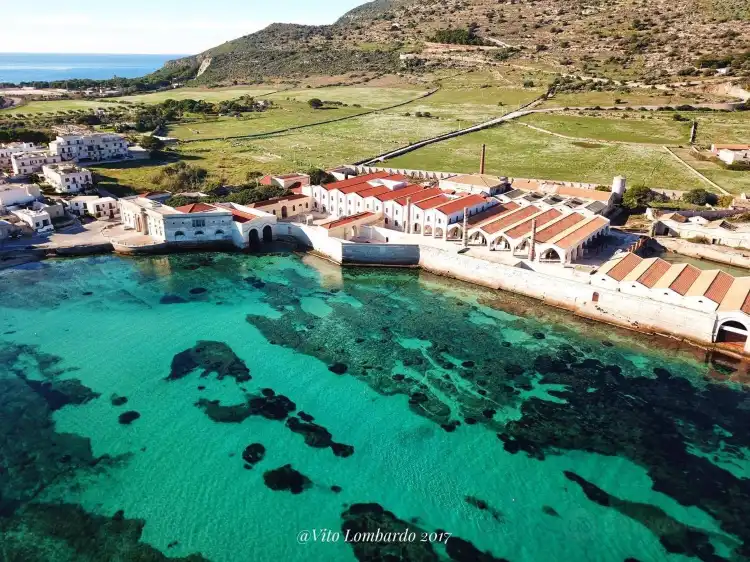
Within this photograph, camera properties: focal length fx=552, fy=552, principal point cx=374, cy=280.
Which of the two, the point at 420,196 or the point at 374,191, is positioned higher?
the point at 374,191

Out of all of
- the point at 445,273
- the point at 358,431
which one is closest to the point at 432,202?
the point at 445,273

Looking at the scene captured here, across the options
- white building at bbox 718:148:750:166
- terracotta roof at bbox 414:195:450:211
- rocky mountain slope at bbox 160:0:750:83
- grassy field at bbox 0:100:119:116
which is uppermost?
rocky mountain slope at bbox 160:0:750:83

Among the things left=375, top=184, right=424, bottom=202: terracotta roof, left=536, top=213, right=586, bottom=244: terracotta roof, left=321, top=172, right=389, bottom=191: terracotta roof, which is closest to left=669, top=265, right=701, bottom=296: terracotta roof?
left=536, top=213, right=586, bottom=244: terracotta roof

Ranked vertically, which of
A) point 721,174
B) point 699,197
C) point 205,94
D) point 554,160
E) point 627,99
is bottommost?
point 699,197

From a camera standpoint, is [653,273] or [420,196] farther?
[420,196]

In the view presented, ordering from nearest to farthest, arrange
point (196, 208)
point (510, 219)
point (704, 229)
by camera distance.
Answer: point (510, 219) < point (704, 229) < point (196, 208)

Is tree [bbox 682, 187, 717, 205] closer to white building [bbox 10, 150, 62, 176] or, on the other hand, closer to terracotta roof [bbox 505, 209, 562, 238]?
terracotta roof [bbox 505, 209, 562, 238]

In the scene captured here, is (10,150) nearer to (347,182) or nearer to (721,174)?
(347,182)

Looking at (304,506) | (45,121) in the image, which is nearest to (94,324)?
(304,506)

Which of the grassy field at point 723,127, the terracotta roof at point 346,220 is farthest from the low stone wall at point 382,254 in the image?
the grassy field at point 723,127
